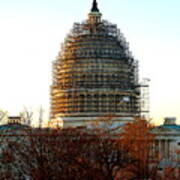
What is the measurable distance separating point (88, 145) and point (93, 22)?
53.9m

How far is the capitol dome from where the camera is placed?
10694 centimetres

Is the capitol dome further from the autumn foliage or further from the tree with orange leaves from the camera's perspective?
the autumn foliage

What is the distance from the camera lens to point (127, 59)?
109562mm

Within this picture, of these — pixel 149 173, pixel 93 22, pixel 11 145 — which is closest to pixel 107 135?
pixel 149 173

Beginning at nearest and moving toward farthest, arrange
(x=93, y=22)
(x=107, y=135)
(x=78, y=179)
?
(x=78, y=179) → (x=107, y=135) → (x=93, y=22)

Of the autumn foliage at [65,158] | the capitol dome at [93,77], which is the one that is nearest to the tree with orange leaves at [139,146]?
the autumn foliage at [65,158]

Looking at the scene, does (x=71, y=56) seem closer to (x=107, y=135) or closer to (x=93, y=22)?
(x=93, y=22)

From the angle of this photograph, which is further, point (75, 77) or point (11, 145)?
point (75, 77)

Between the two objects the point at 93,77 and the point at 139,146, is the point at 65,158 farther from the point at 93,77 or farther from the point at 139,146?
the point at 93,77

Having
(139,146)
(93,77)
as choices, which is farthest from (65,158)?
(93,77)

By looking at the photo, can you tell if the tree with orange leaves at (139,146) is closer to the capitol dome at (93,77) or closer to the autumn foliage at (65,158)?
the autumn foliage at (65,158)

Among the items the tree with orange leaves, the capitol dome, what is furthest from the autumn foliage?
the capitol dome

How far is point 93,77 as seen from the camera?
108m

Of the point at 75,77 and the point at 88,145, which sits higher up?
the point at 75,77
